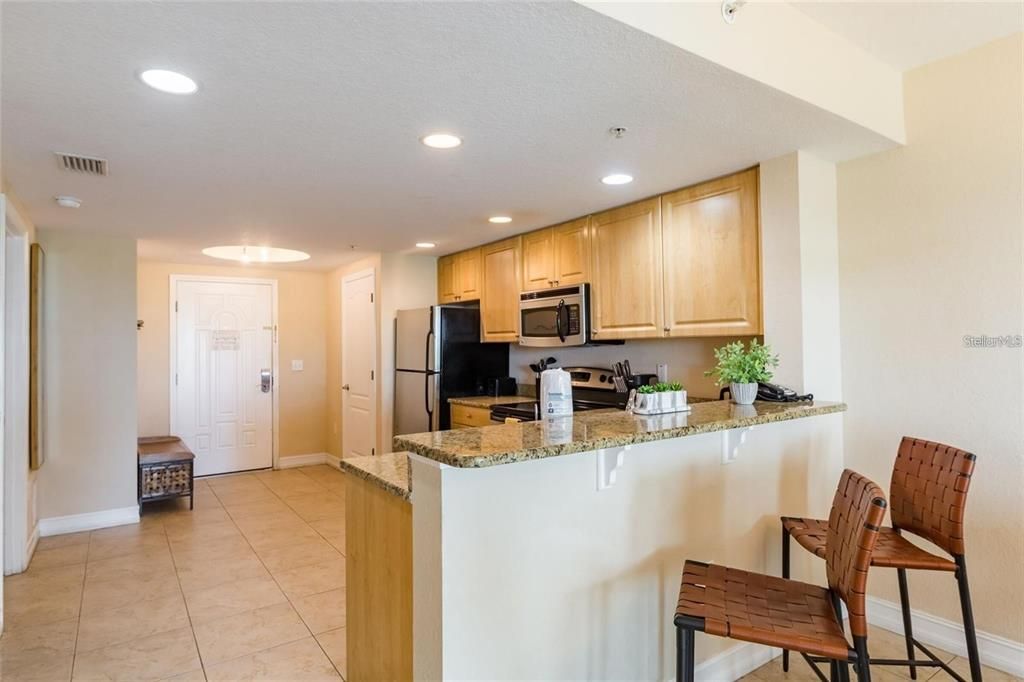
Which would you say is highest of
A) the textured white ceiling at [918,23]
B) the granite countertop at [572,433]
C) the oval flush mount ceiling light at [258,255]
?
the textured white ceiling at [918,23]

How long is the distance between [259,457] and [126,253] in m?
2.72

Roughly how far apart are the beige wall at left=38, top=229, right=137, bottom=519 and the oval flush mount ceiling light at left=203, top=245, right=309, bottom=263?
1.14 meters

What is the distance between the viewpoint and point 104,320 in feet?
13.9

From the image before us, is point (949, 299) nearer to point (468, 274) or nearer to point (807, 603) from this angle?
point (807, 603)

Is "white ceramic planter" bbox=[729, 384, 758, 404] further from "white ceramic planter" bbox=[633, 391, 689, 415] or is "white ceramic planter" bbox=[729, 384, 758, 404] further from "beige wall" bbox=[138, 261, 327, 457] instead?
"beige wall" bbox=[138, 261, 327, 457]

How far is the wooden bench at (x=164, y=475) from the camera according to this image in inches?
179

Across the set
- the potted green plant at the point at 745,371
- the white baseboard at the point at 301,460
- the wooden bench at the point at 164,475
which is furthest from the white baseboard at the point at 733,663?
the white baseboard at the point at 301,460

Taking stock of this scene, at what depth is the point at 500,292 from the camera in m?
4.54

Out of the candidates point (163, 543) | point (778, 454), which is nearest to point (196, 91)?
point (778, 454)

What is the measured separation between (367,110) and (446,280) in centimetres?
321

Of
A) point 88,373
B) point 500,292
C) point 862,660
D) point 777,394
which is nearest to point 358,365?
point 500,292

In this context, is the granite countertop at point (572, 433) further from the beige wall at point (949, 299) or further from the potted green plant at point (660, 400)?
the beige wall at point (949, 299)

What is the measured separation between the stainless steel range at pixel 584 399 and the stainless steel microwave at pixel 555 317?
29 cm

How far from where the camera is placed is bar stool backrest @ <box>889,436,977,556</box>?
1.89m
